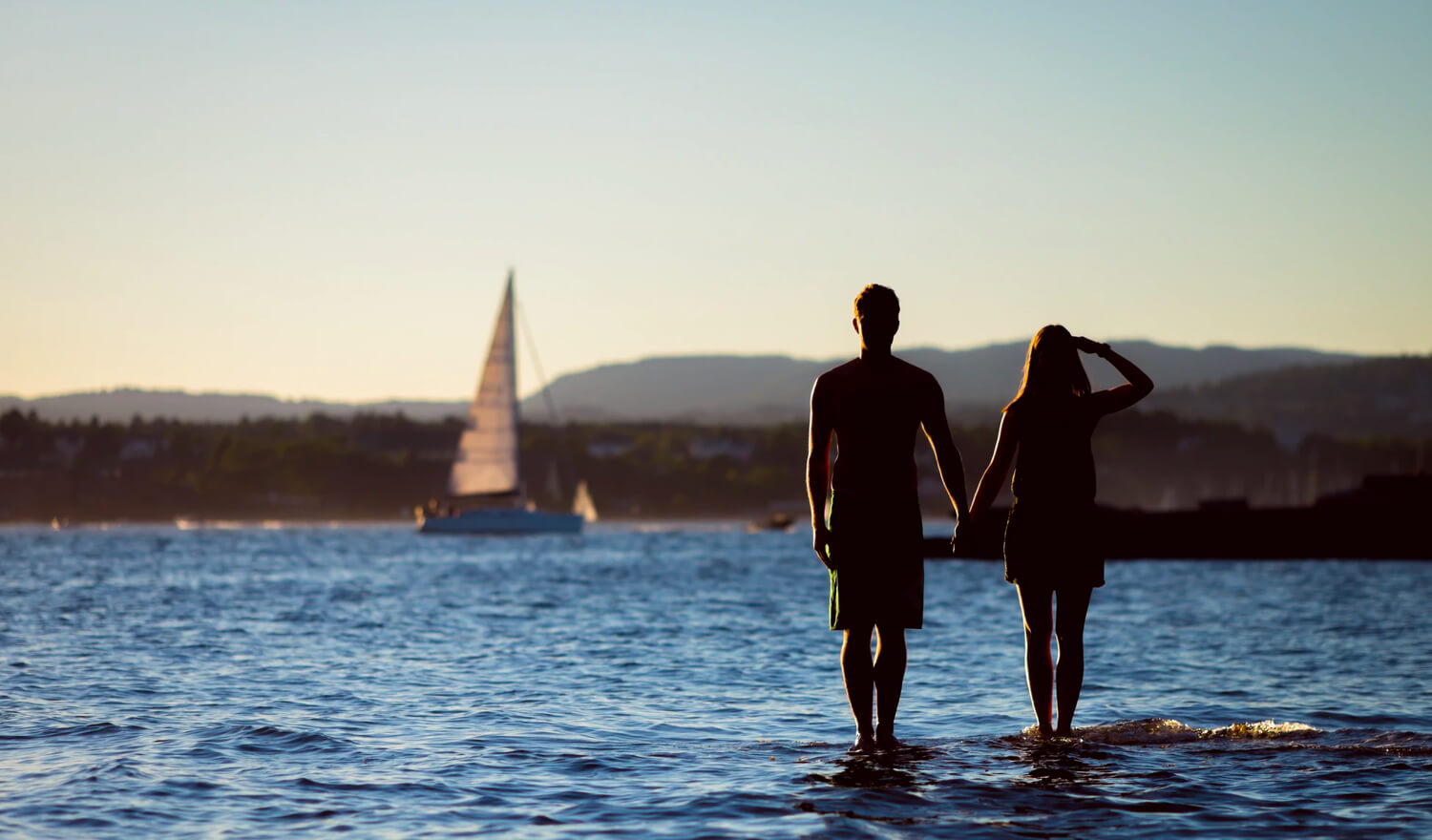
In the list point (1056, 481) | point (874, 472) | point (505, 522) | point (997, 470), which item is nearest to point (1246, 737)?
point (1056, 481)

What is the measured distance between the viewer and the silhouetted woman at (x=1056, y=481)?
8711 mm

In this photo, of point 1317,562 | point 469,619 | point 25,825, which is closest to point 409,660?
point 469,619

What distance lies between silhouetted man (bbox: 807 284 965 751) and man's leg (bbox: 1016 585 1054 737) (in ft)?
2.77

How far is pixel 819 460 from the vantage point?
8.16 m

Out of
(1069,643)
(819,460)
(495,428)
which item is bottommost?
(1069,643)

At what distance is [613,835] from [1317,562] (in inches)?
2329

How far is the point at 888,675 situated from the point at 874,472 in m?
1.23

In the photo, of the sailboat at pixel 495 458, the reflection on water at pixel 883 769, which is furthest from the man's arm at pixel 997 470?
the sailboat at pixel 495 458

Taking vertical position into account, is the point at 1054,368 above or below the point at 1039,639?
above

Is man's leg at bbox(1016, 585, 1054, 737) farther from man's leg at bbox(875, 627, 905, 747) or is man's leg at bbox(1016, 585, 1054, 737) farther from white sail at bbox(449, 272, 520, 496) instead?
white sail at bbox(449, 272, 520, 496)

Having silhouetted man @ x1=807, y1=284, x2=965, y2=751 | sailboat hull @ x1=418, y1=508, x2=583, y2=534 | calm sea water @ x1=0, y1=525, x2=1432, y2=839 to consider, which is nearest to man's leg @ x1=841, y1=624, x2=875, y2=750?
silhouetted man @ x1=807, y1=284, x2=965, y2=751

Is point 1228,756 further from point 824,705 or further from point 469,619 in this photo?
point 469,619

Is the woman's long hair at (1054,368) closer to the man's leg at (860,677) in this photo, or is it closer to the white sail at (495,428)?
the man's leg at (860,677)

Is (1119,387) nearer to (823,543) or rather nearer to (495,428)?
(823,543)
